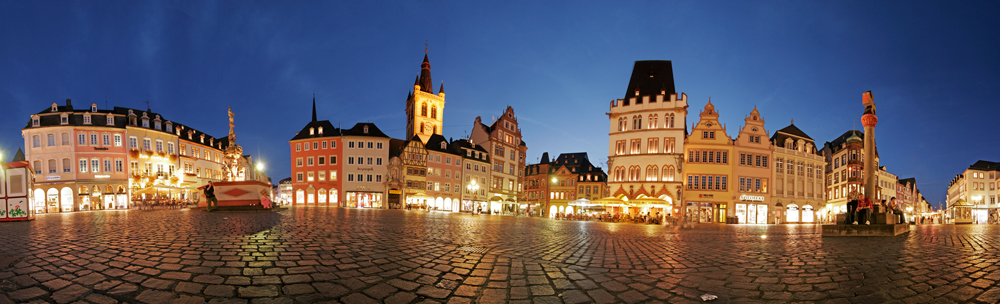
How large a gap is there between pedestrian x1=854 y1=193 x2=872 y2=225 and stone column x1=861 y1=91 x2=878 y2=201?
551 millimetres

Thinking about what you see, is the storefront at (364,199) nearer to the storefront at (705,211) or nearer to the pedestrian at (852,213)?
the storefront at (705,211)

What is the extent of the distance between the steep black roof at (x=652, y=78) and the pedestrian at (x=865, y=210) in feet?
109

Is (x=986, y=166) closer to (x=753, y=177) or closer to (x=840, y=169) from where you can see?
(x=840, y=169)

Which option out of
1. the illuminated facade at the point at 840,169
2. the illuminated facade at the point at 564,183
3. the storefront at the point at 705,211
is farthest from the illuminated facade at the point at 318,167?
the illuminated facade at the point at 840,169

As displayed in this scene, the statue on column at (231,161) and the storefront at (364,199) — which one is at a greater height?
the statue on column at (231,161)

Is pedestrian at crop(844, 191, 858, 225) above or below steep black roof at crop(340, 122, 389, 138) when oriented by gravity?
below

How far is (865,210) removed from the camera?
48.7ft

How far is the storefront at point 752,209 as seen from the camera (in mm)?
43312

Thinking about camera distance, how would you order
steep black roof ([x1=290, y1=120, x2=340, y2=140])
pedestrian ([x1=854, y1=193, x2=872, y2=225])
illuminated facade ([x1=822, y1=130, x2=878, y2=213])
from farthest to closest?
steep black roof ([x1=290, y1=120, x2=340, y2=140])
illuminated facade ([x1=822, y1=130, x2=878, y2=213])
pedestrian ([x1=854, y1=193, x2=872, y2=225])

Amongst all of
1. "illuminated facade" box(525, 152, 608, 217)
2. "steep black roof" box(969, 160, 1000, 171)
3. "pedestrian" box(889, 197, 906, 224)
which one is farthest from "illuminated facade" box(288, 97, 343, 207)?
"steep black roof" box(969, 160, 1000, 171)

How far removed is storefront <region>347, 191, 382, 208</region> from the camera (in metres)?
54.8

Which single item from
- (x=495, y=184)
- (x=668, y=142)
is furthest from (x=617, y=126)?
(x=495, y=184)

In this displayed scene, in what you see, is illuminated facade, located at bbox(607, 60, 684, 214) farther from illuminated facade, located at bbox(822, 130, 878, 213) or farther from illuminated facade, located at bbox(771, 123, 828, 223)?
illuminated facade, located at bbox(822, 130, 878, 213)

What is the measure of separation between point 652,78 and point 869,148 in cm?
3325
